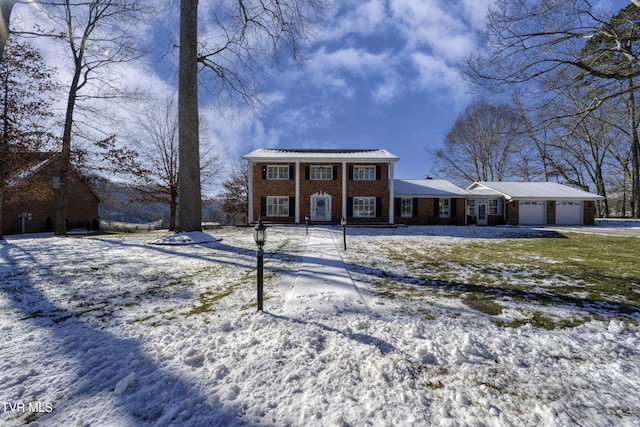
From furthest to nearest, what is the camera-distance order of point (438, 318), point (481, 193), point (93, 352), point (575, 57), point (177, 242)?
point (481, 193) < point (177, 242) < point (575, 57) < point (438, 318) < point (93, 352)

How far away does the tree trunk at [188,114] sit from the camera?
28.2ft

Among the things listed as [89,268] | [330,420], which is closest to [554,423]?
[330,420]

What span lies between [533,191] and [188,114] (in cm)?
2707

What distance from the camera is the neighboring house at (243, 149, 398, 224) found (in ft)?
61.4

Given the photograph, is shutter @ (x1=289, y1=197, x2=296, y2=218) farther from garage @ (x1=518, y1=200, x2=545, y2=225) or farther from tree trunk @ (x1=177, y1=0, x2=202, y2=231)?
garage @ (x1=518, y1=200, x2=545, y2=225)

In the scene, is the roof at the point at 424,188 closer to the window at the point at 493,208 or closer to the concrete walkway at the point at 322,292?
the window at the point at 493,208

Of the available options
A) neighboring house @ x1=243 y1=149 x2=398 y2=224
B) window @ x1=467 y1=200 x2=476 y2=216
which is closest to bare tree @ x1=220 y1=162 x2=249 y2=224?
neighboring house @ x1=243 y1=149 x2=398 y2=224

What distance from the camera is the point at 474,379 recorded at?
5.83ft

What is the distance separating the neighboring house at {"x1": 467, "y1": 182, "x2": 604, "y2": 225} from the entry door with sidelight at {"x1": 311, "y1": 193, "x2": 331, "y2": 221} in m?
12.4

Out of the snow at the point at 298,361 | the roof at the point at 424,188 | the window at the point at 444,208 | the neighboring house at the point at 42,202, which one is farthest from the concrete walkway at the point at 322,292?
the window at the point at 444,208

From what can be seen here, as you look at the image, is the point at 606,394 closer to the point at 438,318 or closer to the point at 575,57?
the point at 438,318

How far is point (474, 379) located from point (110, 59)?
59.5 feet

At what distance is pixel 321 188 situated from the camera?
62.2 feet

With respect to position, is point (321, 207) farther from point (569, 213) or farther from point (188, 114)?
point (569, 213)
